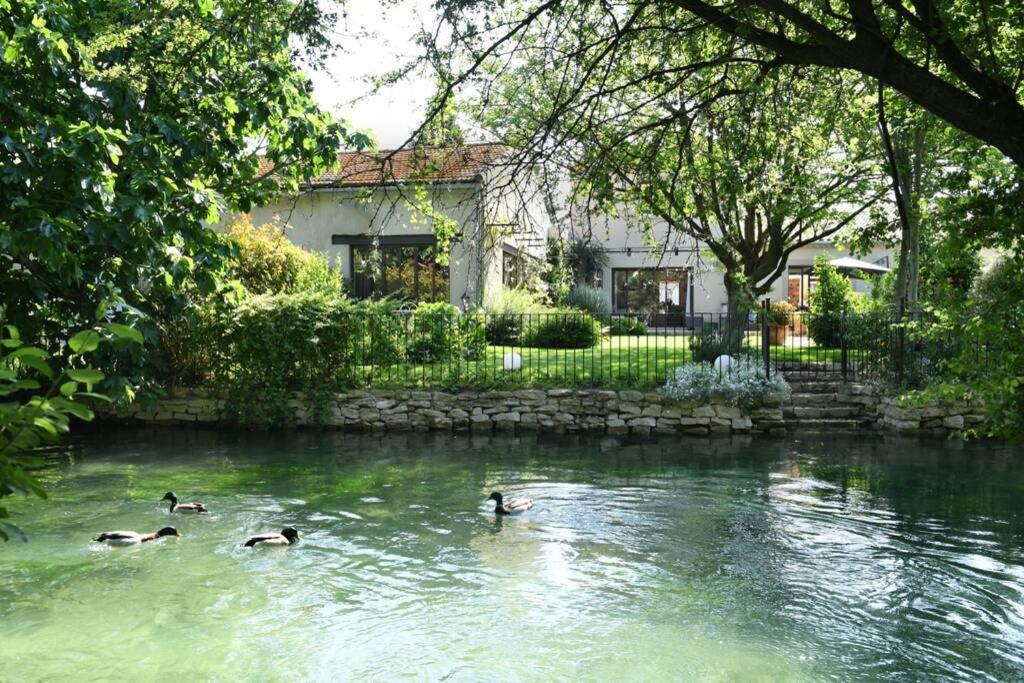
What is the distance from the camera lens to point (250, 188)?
13.1 m

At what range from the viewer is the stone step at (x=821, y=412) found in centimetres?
1673

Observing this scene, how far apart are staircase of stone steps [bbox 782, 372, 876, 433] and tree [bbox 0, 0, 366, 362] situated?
11.0m

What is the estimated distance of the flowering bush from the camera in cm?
1648

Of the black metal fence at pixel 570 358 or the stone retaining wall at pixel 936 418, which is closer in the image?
the stone retaining wall at pixel 936 418

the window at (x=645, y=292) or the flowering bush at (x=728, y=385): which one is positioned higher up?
the window at (x=645, y=292)

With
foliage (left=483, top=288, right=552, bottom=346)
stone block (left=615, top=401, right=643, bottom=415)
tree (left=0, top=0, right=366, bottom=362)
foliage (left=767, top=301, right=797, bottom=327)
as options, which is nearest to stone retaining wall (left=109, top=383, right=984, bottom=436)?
stone block (left=615, top=401, right=643, bottom=415)

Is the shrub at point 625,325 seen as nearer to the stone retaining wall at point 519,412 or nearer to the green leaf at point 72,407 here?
the stone retaining wall at point 519,412

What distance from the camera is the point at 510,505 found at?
9.80m

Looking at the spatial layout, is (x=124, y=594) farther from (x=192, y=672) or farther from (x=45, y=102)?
(x=45, y=102)

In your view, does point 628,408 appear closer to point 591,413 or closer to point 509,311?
point 591,413

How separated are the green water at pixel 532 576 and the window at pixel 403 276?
14.6 m

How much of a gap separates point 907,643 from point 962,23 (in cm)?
447

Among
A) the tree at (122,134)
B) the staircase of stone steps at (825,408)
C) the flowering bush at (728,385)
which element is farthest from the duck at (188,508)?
the staircase of stone steps at (825,408)

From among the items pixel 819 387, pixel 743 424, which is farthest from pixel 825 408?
pixel 743 424
